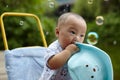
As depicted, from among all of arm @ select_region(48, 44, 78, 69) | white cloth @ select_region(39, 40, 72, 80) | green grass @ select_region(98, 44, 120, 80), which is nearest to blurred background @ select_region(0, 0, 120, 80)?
green grass @ select_region(98, 44, 120, 80)

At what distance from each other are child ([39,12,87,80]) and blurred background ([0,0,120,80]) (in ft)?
7.03

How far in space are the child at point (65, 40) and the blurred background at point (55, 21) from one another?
7.03 feet

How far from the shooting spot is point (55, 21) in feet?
15.3

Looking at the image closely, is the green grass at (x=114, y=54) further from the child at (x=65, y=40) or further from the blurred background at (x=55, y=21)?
the child at (x=65, y=40)

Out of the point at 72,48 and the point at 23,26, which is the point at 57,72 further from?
the point at 23,26

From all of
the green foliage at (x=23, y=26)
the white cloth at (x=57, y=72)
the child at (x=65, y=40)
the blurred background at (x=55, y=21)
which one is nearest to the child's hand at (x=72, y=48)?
the child at (x=65, y=40)

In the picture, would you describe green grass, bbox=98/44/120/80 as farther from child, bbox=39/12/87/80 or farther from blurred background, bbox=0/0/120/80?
child, bbox=39/12/87/80

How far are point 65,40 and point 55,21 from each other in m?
3.05

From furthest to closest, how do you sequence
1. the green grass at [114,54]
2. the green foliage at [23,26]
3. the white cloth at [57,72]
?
the green grass at [114,54] → the green foliage at [23,26] → the white cloth at [57,72]

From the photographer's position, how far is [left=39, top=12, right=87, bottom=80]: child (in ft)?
5.22

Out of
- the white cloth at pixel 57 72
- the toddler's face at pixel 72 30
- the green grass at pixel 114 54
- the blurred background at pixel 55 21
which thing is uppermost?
the toddler's face at pixel 72 30

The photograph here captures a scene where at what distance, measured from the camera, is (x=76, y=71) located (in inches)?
60.6

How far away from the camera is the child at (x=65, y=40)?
1590 millimetres

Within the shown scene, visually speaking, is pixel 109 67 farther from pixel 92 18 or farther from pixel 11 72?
pixel 92 18
